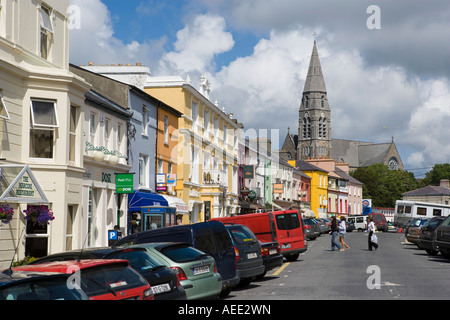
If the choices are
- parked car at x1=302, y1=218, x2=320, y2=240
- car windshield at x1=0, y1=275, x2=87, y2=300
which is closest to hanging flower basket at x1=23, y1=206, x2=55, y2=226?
car windshield at x1=0, y1=275, x2=87, y2=300

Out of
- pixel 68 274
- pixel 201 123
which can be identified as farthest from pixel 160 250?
pixel 201 123

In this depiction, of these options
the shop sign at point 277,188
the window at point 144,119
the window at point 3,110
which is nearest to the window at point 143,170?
the window at point 144,119

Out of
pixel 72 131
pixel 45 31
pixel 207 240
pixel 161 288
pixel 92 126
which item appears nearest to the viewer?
pixel 161 288

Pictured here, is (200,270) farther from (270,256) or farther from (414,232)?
(414,232)

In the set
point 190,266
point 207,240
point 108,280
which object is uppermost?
point 207,240

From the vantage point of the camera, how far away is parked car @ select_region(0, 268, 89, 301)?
6.52m

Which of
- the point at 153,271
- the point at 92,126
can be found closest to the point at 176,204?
the point at 92,126

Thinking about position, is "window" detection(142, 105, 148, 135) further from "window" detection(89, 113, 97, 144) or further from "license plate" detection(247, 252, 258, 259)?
"license plate" detection(247, 252, 258, 259)

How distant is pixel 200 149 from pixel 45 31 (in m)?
21.7

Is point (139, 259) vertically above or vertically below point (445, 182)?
below

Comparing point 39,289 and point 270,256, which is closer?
point 39,289

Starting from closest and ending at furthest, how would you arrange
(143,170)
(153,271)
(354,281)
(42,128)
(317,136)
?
(153,271)
(354,281)
(42,128)
(143,170)
(317,136)

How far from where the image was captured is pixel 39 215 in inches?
732

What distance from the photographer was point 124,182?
1030 inches
